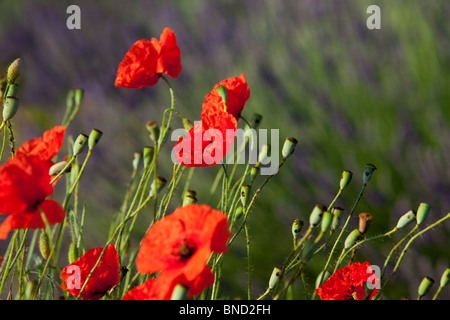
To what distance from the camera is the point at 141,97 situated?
217cm

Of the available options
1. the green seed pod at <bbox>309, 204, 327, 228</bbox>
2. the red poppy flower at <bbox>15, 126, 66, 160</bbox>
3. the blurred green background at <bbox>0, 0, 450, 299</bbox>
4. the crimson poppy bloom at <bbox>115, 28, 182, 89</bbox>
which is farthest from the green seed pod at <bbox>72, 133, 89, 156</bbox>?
the blurred green background at <bbox>0, 0, 450, 299</bbox>

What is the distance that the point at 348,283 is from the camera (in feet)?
1.90

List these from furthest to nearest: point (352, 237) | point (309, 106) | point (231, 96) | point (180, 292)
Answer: point (309, 106)
point (231, 96)
point (352, 237)
point (180, 292)

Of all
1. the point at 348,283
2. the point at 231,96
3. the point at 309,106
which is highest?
the point at 309,106

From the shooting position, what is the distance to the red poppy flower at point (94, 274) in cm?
57

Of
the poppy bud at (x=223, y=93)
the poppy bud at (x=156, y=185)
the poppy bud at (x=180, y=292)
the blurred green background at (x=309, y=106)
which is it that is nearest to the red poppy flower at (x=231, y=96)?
the poppy bud at (x=223, y=93)

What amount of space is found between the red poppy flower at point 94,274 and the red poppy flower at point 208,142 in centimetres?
13

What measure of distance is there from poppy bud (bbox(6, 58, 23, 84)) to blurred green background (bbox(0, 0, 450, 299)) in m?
0.92

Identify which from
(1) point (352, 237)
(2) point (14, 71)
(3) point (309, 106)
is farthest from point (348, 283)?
(3) point (309, 106)

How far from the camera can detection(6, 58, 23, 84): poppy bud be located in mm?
654

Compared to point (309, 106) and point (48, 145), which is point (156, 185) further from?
point (309, 106)

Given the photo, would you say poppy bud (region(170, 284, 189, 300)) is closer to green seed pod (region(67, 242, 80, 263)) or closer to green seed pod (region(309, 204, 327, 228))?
green seed pod (region(309, 204, 327, 228))

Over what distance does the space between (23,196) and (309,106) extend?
1550 millimetres

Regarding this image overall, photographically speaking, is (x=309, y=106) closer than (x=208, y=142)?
No
